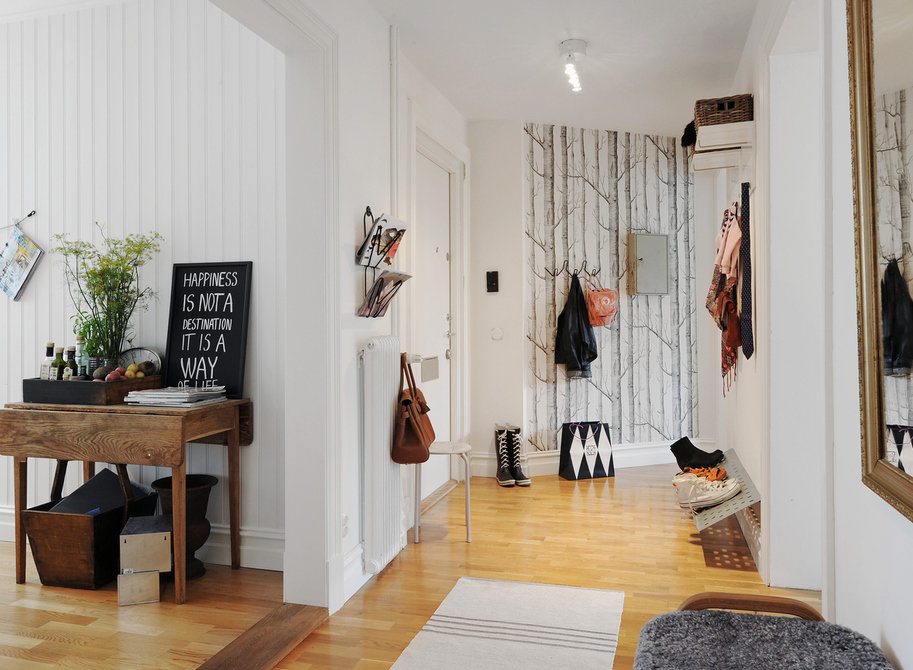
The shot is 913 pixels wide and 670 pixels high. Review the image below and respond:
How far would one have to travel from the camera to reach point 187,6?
3199mm

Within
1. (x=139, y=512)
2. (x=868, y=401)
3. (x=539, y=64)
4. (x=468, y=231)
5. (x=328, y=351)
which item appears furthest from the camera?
(x=468, y=231)

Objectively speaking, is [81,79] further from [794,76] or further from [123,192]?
[794,76]

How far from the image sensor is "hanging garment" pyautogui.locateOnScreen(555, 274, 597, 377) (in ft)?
16.5

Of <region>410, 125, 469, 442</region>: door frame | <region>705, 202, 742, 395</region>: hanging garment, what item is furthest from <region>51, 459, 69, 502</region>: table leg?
<region>705, 202, 742, 395</region>: hanging garment

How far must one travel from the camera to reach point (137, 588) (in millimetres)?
2764

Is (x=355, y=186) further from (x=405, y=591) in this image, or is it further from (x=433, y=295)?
(x=405, y=591)

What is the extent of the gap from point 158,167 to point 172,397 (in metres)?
1.15

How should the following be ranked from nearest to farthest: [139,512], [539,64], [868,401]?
1. [868,401]
2. [139,512]
3. [539,64]

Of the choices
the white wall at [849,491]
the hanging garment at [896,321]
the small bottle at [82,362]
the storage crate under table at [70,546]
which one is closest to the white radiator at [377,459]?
the storage crate under table at [70,546]

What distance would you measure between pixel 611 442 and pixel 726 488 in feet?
5.66

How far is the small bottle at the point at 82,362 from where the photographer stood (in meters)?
3.06

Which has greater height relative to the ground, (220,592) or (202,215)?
(202,215)

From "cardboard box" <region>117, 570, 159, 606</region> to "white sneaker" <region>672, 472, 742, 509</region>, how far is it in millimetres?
2500

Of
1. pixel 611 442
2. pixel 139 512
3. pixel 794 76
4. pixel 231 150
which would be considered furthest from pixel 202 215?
pixel 611 442
